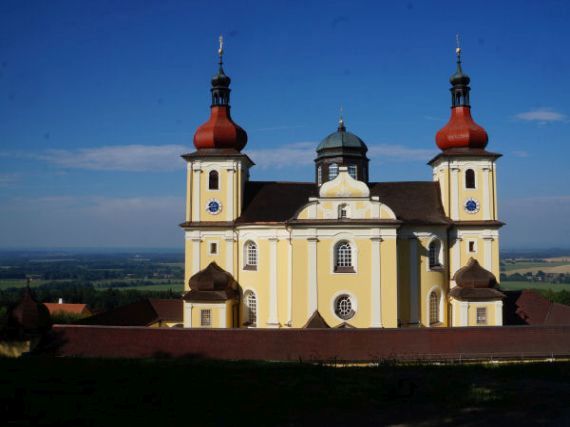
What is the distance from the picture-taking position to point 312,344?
2369cm

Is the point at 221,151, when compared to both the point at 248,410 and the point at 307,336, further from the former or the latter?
the point at 248,410

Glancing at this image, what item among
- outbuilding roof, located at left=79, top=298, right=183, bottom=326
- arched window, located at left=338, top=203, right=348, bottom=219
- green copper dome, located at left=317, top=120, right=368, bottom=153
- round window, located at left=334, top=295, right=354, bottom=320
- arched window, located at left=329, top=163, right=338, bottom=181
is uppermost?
green copper dome, located at left=317, top=120, right=368, bottom=153

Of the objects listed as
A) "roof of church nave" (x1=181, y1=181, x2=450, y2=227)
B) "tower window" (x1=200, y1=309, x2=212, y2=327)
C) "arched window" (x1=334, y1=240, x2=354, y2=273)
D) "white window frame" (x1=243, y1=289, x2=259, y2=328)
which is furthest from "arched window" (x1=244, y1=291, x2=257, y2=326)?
"arched window" (x1=334, y1=240, x2=354, y2=273)

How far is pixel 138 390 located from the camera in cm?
1414

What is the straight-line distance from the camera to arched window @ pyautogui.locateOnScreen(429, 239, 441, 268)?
109ft

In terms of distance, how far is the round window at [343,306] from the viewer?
29.9 metres

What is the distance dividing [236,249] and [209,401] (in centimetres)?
2136

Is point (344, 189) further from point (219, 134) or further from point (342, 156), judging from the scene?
point (219, 134)

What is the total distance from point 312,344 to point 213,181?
15.0 m

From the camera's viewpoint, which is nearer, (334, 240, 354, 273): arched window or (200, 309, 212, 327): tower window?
(334, 240, 354, 273): arched window

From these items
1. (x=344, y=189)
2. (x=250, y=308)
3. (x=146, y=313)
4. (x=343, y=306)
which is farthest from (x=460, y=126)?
(x=146, y=313)

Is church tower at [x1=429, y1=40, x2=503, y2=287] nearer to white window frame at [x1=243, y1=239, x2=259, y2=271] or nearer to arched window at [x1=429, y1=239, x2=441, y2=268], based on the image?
arched window at [x1=429, y1=239, x2=441, y2=268]

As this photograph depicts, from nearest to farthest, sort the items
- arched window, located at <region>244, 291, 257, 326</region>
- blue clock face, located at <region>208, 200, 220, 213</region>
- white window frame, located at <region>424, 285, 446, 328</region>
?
1. white window frame, located at <region>424, 285, 446, 328</region>
2. arched window, located at <region>244, 291, 257, 326</region>
3. blue clock face, located at <region>208, 200, 220, 213</region>

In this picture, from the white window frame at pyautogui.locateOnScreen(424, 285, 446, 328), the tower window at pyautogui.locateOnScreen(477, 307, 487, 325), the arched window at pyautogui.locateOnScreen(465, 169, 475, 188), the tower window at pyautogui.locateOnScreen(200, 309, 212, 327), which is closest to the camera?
the tower window at pyautogui.locateOnScreen(477, 307, 487, 325)
